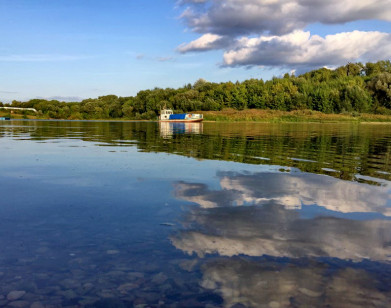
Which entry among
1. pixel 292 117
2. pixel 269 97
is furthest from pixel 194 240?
pixel 269 97

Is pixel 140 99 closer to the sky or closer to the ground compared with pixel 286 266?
closer to the sky

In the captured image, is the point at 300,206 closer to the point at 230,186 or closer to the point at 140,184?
the point at 230,186

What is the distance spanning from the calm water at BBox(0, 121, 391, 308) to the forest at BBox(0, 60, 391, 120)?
12004 cm

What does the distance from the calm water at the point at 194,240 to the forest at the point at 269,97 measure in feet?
394

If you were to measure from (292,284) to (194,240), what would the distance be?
2.22m

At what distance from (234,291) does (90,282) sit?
2.13 m

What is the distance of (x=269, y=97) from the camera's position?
447ft

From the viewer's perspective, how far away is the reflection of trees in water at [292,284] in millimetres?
4336

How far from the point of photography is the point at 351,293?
453cm

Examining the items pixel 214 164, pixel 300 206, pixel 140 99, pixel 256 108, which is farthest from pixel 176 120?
pixel 300 206

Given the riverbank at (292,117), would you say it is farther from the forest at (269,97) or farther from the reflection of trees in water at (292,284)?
the reflection of trees in water at (292,284)

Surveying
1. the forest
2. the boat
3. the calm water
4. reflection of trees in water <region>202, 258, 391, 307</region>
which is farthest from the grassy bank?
reflection of trees in water <region>202, 258, 391, 307</region>

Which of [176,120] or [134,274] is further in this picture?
[176,120]

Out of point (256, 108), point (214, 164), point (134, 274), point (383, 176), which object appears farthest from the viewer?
point (256, 108)
